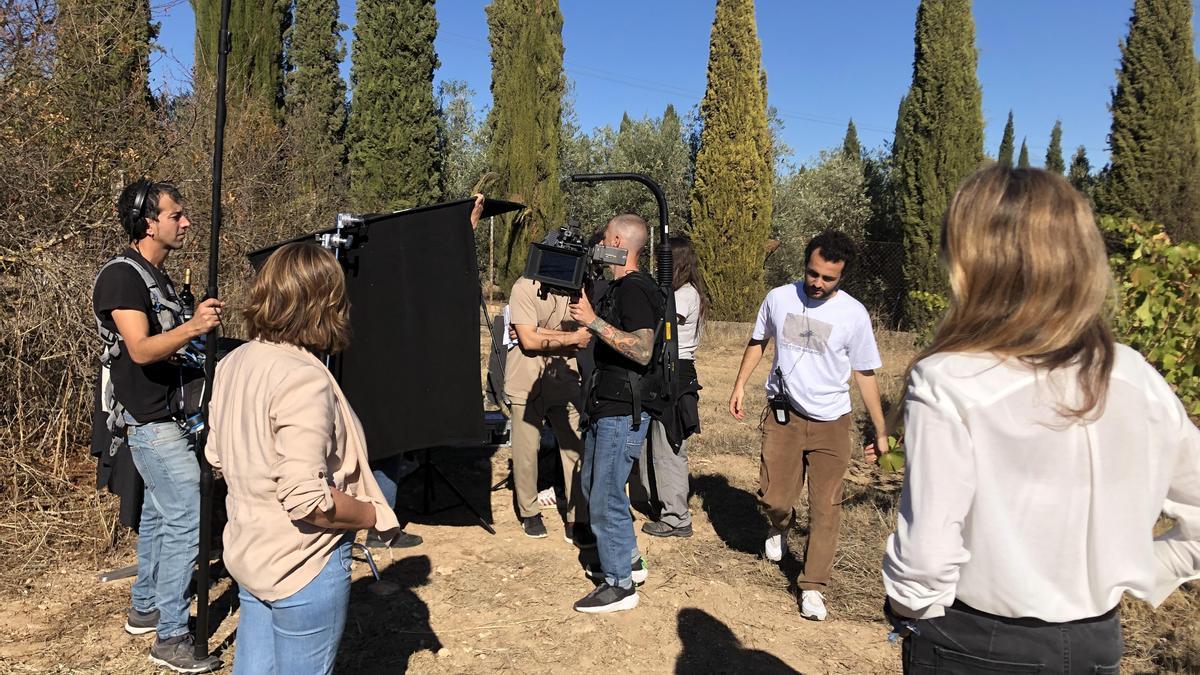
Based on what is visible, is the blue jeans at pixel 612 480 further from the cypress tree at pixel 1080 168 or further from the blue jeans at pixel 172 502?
the cypress tree at pixel 1080 168

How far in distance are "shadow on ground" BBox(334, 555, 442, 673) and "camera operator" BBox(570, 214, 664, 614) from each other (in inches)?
40.6

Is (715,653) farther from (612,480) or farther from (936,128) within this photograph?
(936,128)

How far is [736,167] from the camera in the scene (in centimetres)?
1669

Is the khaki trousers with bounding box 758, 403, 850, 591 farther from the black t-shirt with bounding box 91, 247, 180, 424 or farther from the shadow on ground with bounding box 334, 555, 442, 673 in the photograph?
the black t-shirt with bounding box 91, 247, 180, 424

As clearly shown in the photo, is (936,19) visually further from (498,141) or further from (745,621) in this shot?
(745,621)

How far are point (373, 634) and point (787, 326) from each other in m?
2.69

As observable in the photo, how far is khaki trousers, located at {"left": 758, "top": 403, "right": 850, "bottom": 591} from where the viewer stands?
4109 mm

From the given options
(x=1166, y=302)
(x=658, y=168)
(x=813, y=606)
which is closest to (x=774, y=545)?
(x=813, y=606)

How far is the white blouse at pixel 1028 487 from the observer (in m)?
1.46

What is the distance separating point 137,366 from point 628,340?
208 cm

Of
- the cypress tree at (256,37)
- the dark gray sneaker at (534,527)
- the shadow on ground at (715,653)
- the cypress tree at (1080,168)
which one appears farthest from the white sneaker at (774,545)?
the cypress tree at (1080,168)

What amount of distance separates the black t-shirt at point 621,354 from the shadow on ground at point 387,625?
144cm

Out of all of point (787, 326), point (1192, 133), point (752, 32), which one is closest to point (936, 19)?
point (752, 32)

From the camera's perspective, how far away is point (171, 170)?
7258mm
